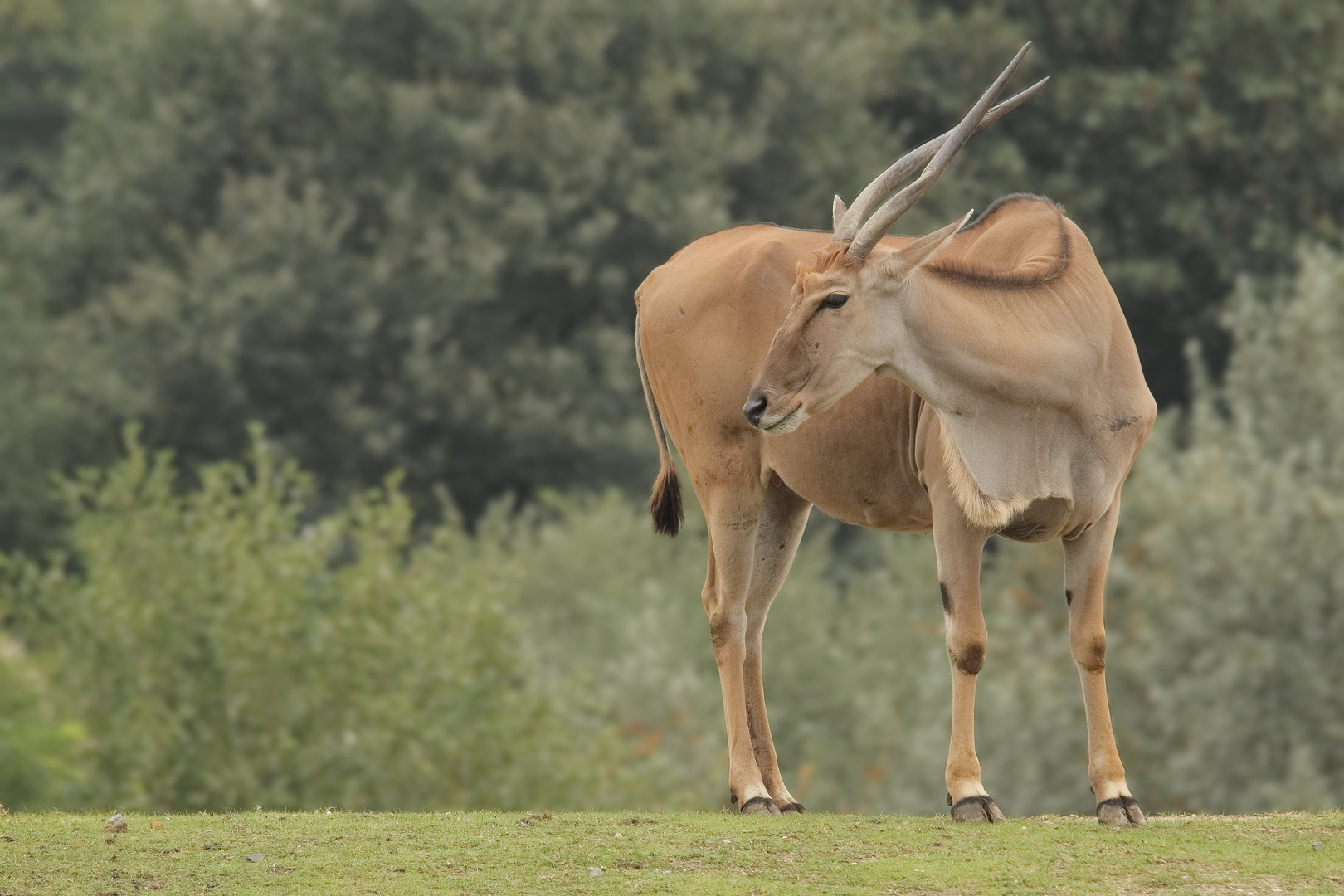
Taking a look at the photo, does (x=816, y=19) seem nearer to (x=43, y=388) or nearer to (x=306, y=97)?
(x=306, y=97)

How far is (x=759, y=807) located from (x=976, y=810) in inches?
47.5

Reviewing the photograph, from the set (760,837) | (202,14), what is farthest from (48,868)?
(202,14)

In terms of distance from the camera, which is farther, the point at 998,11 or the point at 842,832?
the point at 998,11

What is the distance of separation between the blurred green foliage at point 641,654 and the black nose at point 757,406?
966 centimetres

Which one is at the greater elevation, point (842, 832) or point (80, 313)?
point (80, 313)

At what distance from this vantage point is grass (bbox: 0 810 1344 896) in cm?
753

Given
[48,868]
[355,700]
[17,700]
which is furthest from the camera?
[17,700]

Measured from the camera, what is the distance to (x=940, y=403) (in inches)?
344

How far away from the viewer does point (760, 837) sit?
27.8 ft

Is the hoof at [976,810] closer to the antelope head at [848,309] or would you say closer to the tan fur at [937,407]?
the tan fur at [937,407]

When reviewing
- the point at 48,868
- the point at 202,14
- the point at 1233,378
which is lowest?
the point at 48,868

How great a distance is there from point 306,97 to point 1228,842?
95.3ft

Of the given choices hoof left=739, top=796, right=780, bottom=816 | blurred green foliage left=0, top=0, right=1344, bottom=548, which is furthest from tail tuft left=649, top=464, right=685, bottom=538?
blurred green foliage left=0, top=0, right=1344, bottom=548

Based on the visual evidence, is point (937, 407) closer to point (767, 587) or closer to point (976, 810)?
point (976, 810)
